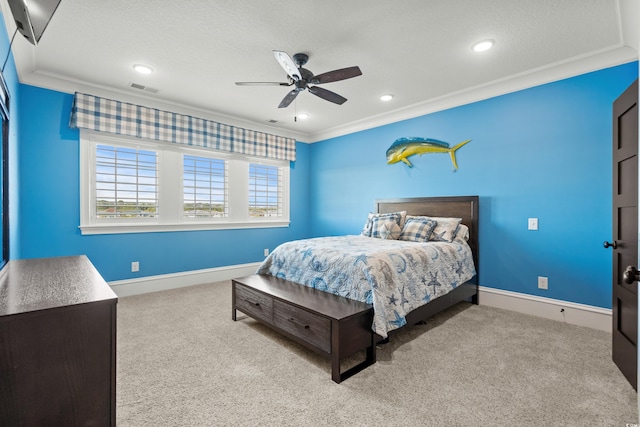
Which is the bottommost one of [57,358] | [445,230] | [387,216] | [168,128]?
[57,358]

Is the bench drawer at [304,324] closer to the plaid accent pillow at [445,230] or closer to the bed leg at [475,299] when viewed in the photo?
the plaid accent pillow at [445,230]

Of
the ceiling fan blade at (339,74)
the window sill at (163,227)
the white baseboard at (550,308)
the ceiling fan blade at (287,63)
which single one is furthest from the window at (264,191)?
the white baseboard at (550,308)

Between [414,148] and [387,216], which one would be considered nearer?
[387,216]

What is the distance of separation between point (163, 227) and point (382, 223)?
2869 millimetres

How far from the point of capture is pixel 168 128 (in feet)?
13.2

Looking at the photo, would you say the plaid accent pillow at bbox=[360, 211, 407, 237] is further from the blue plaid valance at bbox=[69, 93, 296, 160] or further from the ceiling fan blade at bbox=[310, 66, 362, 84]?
the blue plaid valance at bbox=[69, 93, 296, 160]

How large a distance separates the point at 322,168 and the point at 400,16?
3.45 metres

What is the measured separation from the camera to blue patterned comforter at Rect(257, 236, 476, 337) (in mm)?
2248

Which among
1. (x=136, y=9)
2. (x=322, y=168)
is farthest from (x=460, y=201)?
(x=136, y=9)

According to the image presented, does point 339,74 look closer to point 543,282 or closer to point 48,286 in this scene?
point 48,286

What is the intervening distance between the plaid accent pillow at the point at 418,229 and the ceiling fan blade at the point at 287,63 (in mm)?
2076

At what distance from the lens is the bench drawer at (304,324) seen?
79.6 inches

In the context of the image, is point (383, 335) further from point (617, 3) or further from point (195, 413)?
point (617, 3)

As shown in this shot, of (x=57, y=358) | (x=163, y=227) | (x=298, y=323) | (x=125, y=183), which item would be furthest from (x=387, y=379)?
(x=125, y=183)
